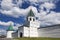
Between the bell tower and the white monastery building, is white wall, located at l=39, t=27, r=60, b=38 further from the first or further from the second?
the bell tower

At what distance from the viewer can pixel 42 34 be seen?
53031 millimetres

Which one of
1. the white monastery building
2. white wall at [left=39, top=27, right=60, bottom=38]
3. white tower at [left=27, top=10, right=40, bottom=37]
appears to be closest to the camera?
white wall at [left=39, top=27, right=60, bottom=38]

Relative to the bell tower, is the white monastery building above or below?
below

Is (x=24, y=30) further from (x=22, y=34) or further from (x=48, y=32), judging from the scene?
(x=48, y=32)

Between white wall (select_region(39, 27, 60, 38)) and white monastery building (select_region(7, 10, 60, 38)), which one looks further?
white monastery building (select_region(7, 10, 60, 38))

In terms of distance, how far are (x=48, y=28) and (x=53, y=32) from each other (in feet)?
8.16

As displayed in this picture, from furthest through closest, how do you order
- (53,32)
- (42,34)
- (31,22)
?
(31,22) < (42,34) < (53,32)

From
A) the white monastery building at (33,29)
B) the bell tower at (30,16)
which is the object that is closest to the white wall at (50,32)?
the white monastery building at (33,29)

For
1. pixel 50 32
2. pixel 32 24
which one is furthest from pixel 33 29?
pixel 50 32

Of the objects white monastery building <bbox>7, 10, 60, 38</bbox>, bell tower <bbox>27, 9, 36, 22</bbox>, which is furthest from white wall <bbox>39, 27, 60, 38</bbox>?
bell tower <bbox>27, 9, 36, 22</bbox>

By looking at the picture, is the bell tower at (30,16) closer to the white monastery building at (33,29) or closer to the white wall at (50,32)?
the white monastery building at (33,29)

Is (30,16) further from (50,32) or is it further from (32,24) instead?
(50,32)

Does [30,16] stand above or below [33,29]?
above

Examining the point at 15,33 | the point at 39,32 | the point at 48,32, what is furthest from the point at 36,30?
the point at 15,33
